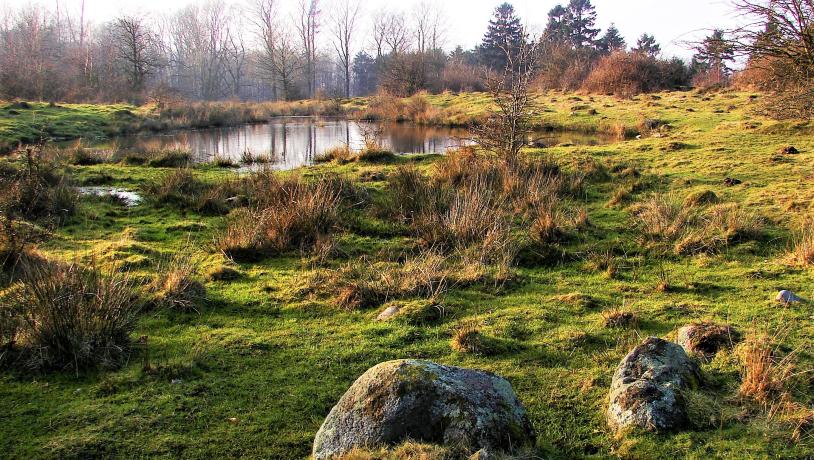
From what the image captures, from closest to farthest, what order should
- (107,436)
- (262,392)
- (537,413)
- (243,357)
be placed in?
(107,436), (537,413), (262,392), (243,357)

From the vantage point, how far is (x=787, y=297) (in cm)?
601

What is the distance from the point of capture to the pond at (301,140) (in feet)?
67.6

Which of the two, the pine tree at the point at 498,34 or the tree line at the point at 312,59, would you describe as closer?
the tree line at the point at 312,59

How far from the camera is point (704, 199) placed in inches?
414

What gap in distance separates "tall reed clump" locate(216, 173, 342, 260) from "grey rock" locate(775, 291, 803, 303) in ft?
18.6

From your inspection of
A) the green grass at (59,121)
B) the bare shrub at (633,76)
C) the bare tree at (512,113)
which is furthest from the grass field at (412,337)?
the bare shrub at (633,76)

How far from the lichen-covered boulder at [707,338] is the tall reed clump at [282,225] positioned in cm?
505

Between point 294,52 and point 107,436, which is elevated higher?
point 294,52

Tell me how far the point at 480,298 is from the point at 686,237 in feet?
11.1

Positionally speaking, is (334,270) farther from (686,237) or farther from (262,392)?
(686,237)

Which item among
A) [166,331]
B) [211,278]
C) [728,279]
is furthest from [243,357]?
[728,279]

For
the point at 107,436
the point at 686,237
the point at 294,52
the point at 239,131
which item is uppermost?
the point at 294,52

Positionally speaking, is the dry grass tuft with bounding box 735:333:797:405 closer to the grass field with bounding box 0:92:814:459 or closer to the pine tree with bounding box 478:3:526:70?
the grass field with bounding box 0:92:814:459

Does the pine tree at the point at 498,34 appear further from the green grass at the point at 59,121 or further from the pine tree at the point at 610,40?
the green grass at the point at 59,121
